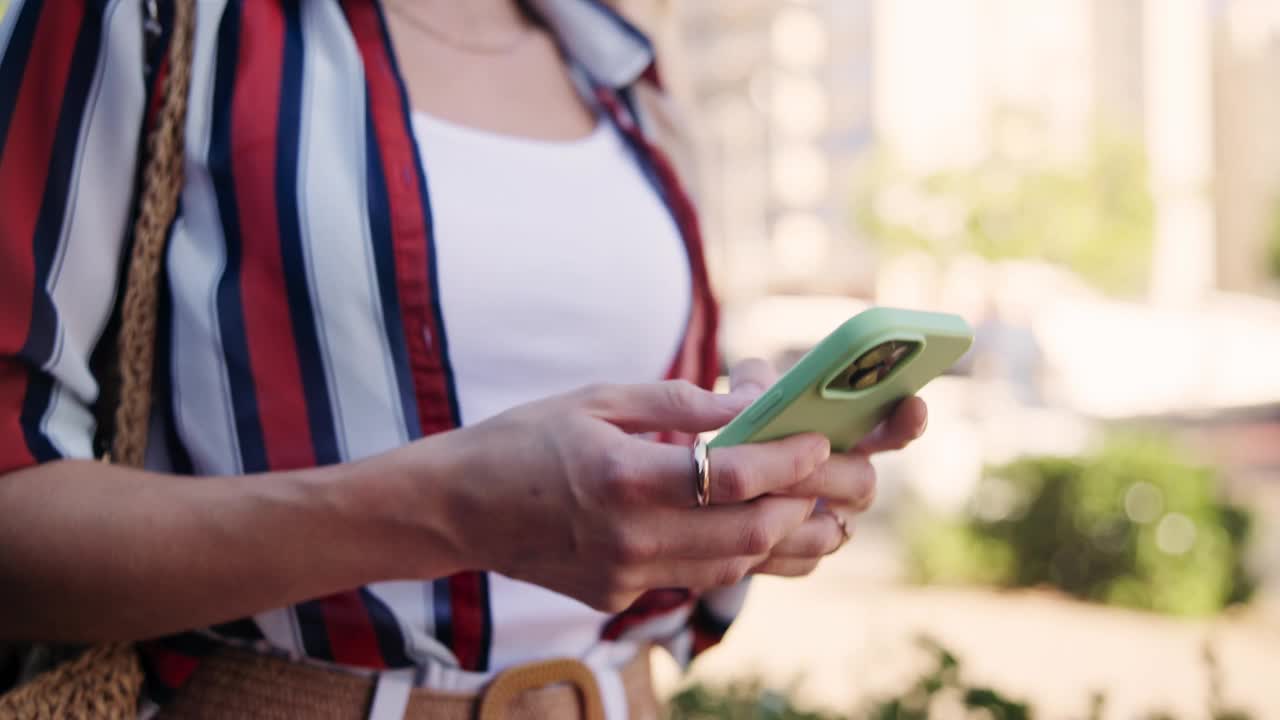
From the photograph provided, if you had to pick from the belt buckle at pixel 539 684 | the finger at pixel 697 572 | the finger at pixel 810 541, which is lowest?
the belt buckle at pixel 539 684

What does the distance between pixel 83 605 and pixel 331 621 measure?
213 millimetres

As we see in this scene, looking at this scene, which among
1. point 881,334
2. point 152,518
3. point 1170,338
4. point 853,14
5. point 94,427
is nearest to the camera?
point 881,334

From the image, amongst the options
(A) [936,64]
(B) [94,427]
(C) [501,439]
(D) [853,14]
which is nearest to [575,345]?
(C) [501,439]

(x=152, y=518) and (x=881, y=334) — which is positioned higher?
(x=881, y=334)

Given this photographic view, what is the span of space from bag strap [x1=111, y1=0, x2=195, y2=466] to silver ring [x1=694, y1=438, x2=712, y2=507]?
542 mm

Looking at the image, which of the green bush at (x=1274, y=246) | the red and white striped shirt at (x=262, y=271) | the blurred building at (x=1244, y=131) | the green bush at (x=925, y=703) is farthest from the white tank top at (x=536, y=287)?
the blurred building at (x=1244, y=131)

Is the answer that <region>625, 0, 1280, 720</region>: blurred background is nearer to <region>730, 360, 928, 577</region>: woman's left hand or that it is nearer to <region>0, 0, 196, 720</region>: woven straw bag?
<region>730, 360, 928, 577</region>: woman's left hand

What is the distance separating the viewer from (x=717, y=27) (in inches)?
1613

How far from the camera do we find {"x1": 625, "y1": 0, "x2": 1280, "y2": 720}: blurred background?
662 cm

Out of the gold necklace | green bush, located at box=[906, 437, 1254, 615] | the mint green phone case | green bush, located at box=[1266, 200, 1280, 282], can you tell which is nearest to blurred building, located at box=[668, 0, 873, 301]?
green bush, located at box=[1266, 200, 1280, 282]

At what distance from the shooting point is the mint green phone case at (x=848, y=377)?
813mm

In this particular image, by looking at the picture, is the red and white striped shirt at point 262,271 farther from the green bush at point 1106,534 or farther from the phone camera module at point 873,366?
the green bush at point 1106,534

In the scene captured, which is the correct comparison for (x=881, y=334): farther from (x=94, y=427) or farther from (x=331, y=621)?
(x=94, y=427)

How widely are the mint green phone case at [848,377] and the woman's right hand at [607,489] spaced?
20 mm
